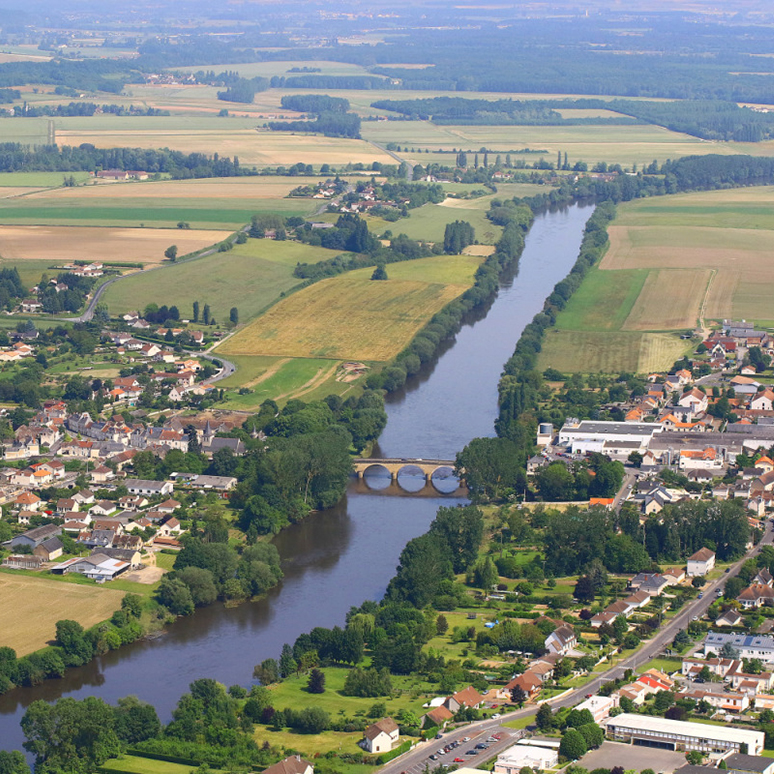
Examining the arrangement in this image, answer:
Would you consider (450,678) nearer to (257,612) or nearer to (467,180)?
(257,612)

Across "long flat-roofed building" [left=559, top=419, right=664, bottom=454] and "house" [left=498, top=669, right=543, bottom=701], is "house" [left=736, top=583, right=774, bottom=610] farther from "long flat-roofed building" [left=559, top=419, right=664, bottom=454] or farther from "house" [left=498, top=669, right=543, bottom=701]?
"long flat-roofed building" [left=559, top=419, right=664, bottom=454]

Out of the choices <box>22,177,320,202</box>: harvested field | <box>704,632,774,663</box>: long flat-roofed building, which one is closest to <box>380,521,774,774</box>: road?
<box>704,632,774,663</box>: long flat-roofed building

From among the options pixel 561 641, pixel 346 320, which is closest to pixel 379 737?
pixel 561 641

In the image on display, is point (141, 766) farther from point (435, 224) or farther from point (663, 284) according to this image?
point (435, 224)

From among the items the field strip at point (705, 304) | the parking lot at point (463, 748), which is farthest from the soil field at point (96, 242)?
the parking lot at point (463, 748)

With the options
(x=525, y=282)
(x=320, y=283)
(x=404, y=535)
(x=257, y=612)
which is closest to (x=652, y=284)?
(x=525, y=282)

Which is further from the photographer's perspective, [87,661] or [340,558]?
[340,558]
